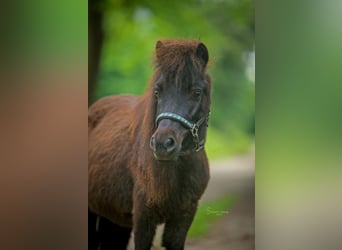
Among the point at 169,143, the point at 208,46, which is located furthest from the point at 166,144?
the point at 208,46

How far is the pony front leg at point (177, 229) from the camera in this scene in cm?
189

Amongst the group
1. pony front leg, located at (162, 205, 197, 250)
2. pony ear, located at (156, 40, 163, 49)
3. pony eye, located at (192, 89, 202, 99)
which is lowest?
pony front leg, located at (162, 205, 197, 250)

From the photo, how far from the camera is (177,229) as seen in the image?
1889 mm

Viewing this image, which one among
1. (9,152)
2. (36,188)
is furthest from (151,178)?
(9,152)

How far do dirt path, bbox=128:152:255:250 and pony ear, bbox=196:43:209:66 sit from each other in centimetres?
46

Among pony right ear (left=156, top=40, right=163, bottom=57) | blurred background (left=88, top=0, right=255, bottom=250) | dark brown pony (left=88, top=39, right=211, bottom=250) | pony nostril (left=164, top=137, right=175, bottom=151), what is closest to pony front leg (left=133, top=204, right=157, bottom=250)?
dark brown pony (left=88, top=39, right=211, bottom=250)

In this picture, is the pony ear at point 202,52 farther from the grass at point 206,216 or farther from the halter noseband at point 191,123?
the grass at point 206,216

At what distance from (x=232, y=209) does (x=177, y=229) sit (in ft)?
0.85

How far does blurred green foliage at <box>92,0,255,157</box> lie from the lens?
1899 millimetres

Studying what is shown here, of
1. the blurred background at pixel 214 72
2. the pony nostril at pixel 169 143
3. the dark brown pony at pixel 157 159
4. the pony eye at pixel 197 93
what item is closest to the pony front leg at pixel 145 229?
the dark brown pony at pixel 157 159

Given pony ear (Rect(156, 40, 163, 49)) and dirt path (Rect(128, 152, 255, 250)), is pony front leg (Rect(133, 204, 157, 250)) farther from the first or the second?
pony ear (Rect(156, 40, 163, 49))

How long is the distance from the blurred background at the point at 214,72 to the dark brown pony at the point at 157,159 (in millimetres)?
45

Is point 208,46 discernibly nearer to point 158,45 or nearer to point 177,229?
point 158,45

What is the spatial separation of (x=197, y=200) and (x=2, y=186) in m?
0.87
